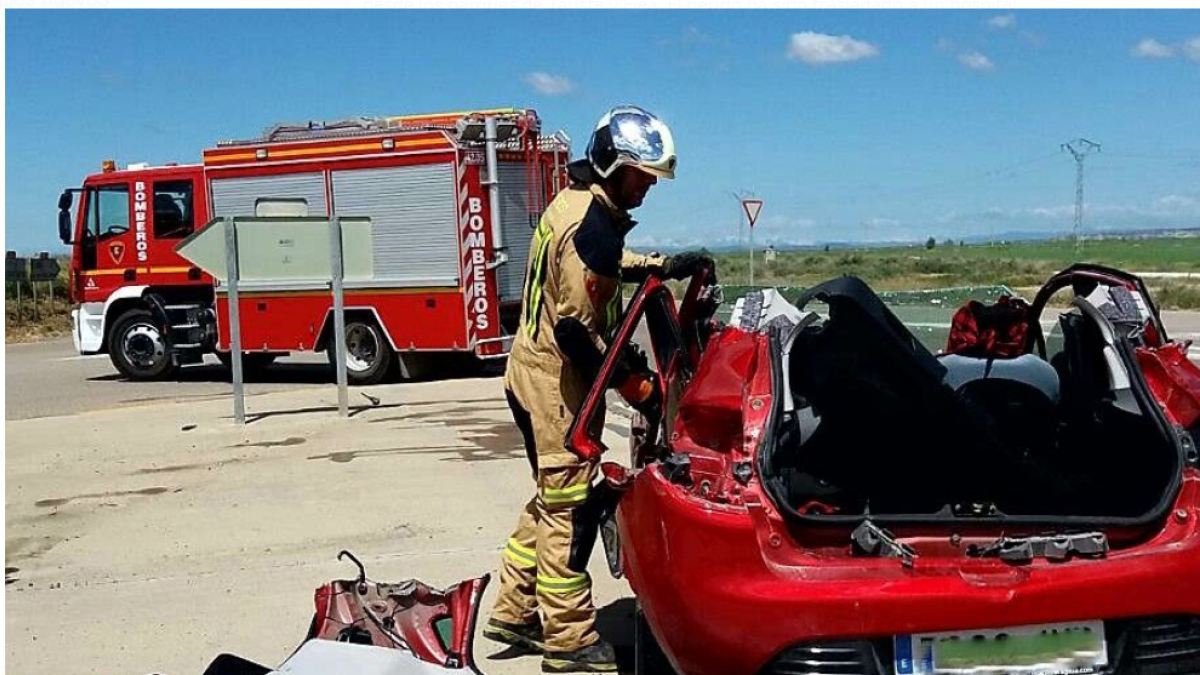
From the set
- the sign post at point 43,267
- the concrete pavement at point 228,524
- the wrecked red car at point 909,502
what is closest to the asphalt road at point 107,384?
the concrete pavement at point 228,524

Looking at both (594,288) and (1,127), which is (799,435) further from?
(1,127)

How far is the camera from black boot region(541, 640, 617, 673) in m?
4.66

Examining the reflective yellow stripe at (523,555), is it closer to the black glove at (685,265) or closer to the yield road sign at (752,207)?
the black glove at (685,265)

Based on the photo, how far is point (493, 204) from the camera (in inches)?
575

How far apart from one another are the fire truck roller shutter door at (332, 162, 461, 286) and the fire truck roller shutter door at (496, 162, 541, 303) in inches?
22.6

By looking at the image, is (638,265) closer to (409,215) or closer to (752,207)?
(409,215)

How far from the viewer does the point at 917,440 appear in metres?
3.55

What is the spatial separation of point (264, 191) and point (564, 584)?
11.9 metres

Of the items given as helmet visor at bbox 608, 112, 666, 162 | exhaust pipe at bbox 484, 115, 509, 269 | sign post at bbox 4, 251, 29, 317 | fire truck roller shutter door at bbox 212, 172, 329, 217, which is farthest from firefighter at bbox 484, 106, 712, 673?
sign post at bbox 4, 251, 29, 317

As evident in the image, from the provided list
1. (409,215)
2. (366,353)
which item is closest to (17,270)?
(366,353)

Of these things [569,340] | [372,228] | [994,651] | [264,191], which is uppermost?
[264,191]

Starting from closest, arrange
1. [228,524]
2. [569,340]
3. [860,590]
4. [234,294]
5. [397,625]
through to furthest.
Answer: [860,590] < [397,625] < [569,340] < [228,524] < [234,294]

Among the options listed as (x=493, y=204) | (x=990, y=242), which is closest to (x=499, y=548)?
(x=493, y=204)

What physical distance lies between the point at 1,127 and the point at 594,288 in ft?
8.22
